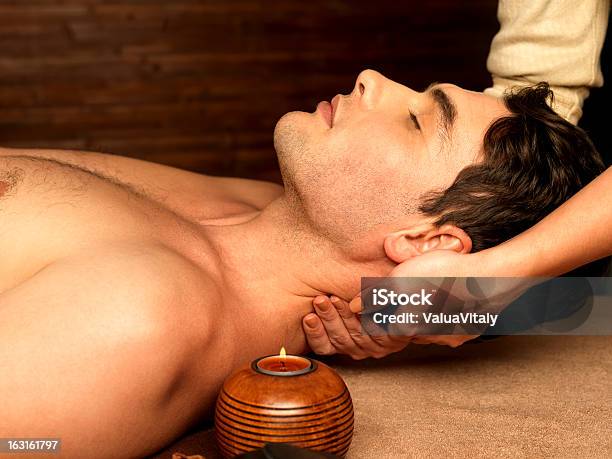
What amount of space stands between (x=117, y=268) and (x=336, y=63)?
3.62 m

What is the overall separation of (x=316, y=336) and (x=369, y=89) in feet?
1.76

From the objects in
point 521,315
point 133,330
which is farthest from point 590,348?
point 133,330

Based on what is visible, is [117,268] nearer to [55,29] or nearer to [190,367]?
[190,367]

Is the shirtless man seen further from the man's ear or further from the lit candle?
the lit candle

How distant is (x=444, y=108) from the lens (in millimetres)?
1745

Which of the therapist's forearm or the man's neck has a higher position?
the therapist's forearm

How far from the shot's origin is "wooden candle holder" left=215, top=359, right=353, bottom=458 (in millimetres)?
1269

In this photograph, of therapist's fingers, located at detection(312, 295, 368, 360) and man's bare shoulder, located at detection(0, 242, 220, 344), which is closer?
man's bare shoulder, located at detection(0, 242, 220, 344)

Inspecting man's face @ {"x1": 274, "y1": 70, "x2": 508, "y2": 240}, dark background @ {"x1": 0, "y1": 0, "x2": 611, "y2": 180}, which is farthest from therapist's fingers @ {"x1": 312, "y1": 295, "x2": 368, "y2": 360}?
dark background @ {"x1": 0, "y1": 0, "x2": 611, "y2": 180}

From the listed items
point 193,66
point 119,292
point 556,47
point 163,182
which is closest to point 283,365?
point 119,292

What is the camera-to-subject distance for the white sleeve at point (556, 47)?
2094mm

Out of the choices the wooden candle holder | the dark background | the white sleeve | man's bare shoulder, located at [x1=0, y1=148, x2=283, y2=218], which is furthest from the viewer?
the dark background

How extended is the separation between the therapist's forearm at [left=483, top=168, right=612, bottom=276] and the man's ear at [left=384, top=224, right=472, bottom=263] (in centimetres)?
14

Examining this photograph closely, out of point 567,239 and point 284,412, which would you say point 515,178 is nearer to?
point 567,239
